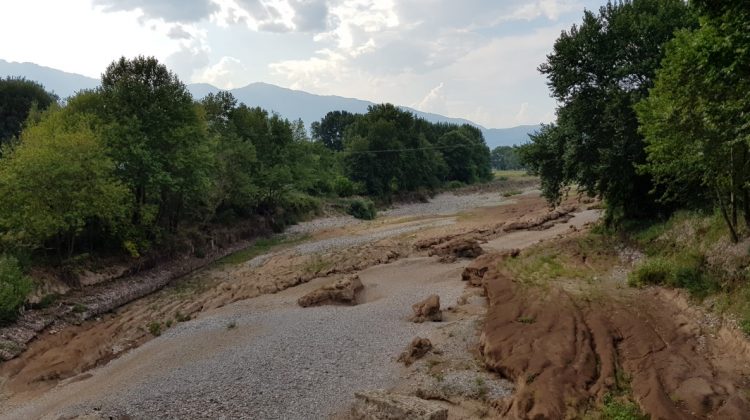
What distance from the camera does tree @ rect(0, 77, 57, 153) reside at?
231 ft

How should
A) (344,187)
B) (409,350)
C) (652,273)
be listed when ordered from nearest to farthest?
1. (409,350)
2. (652,273)
3. (344,187)

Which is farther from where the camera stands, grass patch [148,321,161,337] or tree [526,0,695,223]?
tree [526,0,695,223]

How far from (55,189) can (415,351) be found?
26683mm

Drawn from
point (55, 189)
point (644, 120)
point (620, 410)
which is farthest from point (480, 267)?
point (55, 189)

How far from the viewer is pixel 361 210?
78.6 m

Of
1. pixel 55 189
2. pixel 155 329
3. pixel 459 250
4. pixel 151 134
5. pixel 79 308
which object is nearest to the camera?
pixel 155 329

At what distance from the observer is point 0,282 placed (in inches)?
1050

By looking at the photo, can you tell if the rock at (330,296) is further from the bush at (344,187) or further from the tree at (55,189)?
the bush at (344,187)

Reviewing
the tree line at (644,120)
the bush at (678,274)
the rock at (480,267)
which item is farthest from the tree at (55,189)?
the bush at (678,274)

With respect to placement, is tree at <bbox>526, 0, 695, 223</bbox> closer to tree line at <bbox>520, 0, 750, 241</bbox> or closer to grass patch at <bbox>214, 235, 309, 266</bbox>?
tree line at <bbox>520, 0, 750, 241</bbox>

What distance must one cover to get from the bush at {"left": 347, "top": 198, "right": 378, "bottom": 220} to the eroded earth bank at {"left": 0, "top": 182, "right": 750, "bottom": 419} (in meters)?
41.5

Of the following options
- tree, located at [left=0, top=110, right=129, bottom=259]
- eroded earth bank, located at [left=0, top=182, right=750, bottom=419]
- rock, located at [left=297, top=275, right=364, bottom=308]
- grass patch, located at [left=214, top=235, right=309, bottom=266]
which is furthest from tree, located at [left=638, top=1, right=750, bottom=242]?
grass patch, located at [left=214, top=235, right=309, bottom=266]

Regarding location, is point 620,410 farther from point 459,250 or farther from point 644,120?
point 459,250

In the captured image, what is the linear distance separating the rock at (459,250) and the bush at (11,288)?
26801 mm
